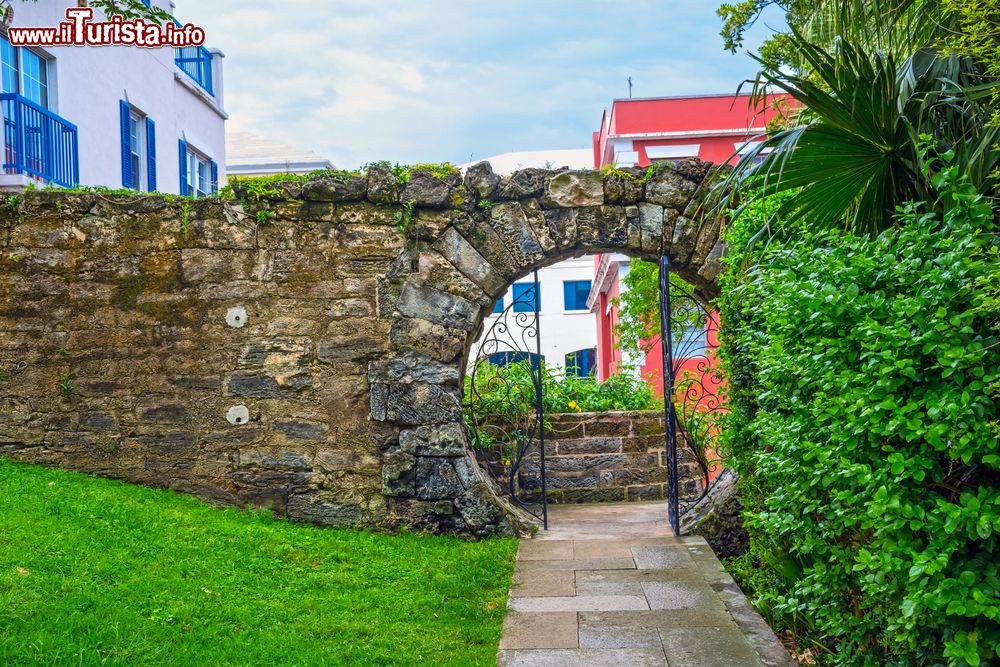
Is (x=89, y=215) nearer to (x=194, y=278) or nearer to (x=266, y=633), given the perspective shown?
(x=194, y=278)

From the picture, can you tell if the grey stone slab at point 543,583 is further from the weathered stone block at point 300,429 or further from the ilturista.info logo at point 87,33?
the ilturista.info logo at point 87,33

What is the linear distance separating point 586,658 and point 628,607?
0.82m

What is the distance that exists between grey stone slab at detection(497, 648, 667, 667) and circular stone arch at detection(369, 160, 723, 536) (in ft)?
7.99

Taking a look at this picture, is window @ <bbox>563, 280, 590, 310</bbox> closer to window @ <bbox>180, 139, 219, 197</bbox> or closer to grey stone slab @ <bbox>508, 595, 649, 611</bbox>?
window @ <bbox>180, 139, 219, 197</bbox>

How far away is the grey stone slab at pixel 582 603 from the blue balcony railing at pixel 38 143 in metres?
7.00

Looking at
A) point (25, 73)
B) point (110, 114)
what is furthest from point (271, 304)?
point (110, 114)

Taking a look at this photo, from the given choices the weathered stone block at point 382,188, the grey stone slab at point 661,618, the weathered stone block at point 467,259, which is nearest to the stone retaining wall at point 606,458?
the weathered stone block at point 467,259

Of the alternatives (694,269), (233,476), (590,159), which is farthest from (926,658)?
(590,159)

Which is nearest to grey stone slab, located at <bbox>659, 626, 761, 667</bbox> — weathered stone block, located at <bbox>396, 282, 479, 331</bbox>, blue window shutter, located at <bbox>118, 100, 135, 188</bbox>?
weathered stone block, located at <bbox>396, 282, 479, 331</bbox>

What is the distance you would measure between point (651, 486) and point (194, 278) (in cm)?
442

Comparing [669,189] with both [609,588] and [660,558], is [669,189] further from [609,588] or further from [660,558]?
[609,588]

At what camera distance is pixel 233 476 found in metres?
6.38

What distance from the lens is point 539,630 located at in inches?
162

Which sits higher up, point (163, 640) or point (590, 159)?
point (590, 159)
